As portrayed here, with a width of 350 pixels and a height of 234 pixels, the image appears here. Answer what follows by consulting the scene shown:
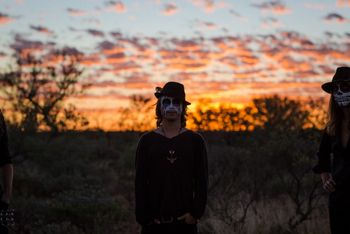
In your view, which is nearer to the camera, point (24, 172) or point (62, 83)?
point (24, 172)

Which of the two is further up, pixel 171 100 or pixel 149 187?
pixel 171 100

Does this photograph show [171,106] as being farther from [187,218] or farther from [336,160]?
[336,160]

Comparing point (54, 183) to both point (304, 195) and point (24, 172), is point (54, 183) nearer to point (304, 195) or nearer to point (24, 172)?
point (24, 172)

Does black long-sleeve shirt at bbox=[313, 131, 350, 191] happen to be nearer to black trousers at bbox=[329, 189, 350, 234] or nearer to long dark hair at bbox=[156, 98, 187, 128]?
black trousers at bbox=[329, 189, 350, 234]

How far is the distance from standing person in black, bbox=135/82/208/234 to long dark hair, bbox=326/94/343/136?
124 cm

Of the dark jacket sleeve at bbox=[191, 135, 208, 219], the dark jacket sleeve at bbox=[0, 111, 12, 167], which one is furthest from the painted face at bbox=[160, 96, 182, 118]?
the dark jacket sleeve at bbox=[0, 111, 12, 167]

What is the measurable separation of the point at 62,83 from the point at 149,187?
2889 cm

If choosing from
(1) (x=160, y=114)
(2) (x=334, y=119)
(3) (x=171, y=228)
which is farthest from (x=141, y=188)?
(2) (x=334, y=119)

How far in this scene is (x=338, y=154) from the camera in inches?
217

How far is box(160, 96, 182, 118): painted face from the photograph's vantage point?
17.5ft

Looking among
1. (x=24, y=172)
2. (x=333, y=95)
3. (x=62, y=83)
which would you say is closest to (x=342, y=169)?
(x=333, y=95)

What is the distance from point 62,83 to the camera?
33438 millimetres

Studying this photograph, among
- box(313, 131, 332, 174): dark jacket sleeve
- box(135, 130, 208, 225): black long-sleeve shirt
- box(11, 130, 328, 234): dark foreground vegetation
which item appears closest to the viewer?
box(135, 130, 208, 225): black long-sleeve shirt

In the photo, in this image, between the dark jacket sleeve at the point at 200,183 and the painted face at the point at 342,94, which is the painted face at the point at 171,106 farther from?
the painted face at the point at 342,94
